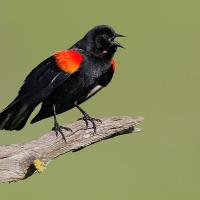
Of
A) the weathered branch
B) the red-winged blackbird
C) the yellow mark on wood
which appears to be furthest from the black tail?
the yellow mark on wood

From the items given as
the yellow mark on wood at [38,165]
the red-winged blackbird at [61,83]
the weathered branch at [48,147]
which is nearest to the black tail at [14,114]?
the red-winged blackbird at [61,83]

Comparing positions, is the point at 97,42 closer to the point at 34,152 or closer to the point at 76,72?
the point at 76,72

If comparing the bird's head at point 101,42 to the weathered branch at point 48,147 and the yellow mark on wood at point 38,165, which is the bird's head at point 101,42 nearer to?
the weathered branch at point 48,147

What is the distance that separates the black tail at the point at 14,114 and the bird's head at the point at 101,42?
0.73 metres

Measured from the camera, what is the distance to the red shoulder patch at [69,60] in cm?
761

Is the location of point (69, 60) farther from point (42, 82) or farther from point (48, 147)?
point (48, 147)

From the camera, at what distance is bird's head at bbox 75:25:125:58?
7906 millimetres

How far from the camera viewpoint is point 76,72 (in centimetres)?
770

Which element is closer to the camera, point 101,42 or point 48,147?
point 48,147

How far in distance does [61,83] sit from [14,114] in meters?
0.46

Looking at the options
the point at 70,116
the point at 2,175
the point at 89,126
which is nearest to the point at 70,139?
the point at 89,126

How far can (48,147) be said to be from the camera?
7227 mm

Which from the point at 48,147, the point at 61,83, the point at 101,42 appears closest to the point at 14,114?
the point at 61,83

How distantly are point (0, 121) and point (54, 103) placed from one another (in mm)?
463
